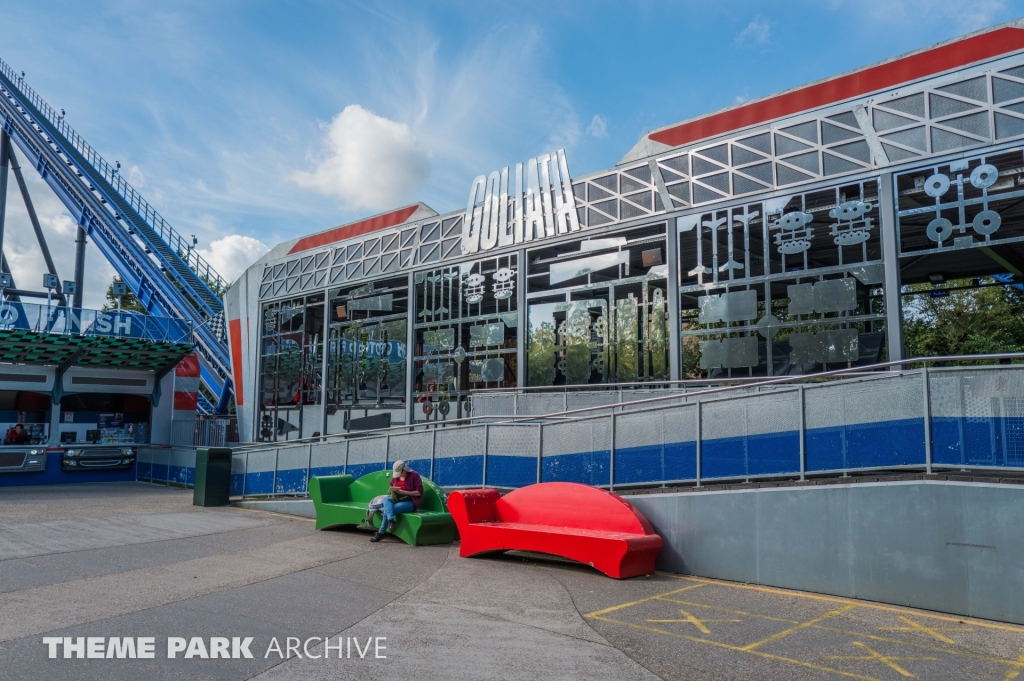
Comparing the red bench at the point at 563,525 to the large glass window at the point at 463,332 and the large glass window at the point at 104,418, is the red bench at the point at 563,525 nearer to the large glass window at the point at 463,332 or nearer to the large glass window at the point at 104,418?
the large glass window at the point at 463,332

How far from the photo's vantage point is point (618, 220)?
18.0 metres

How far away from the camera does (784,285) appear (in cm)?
1538

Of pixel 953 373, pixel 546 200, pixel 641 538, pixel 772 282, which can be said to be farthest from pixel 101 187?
pixel 953 373

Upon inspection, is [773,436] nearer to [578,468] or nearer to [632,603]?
[632,603]

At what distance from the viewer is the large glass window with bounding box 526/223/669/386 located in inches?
680

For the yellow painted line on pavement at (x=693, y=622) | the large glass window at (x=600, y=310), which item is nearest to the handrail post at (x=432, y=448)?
the large glass window at (x=600, y=310)

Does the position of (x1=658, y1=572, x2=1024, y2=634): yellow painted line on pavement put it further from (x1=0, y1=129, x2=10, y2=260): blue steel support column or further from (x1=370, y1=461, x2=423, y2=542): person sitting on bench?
(x1=0, y1=129, x2=10, y2=260): blue steel support column

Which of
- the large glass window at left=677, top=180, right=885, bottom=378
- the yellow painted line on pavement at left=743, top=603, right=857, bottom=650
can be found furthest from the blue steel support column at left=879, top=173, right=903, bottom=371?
the yellow painted line on pavement at left=743, top=603, right=857, bottom=650

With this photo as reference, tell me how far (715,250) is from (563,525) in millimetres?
7991

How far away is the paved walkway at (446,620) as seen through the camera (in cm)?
600

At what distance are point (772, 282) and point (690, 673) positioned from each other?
10.9 meters

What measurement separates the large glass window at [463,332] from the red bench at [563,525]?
8.64m

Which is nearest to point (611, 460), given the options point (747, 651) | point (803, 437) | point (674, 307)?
point (803, 437)

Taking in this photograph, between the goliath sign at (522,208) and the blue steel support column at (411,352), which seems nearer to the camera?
the goliath sign at (522,208)
